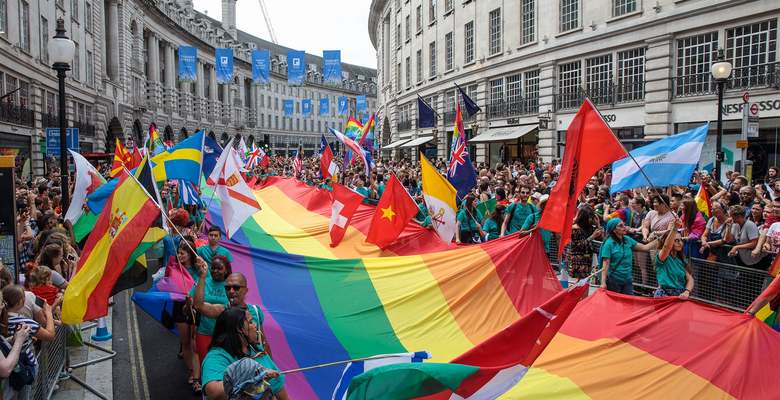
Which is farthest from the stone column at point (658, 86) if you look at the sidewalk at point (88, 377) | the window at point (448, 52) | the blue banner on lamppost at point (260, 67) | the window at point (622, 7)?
the blue banner on lamppost at point (260, 67)

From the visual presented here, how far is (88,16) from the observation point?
41.1 meters

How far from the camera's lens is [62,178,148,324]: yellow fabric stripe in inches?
219

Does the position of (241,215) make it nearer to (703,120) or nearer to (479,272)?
(479,272)

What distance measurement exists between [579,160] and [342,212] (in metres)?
5.69

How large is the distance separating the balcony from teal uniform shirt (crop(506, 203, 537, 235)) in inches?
1012

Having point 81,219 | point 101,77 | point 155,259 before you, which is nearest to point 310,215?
point 155,259

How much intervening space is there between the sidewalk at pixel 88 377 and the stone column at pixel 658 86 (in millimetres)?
21001

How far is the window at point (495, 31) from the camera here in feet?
109

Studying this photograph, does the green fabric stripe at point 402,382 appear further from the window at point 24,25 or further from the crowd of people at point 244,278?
the window at point 24,25

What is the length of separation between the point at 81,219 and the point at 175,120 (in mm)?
55553

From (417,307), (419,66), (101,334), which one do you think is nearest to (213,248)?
(101,334)

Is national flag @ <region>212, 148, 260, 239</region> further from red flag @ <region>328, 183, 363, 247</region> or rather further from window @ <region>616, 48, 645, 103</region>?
window @ <region>616, 48, 645, 103</region>

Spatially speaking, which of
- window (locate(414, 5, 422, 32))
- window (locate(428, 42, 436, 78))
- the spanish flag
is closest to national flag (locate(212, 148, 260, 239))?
the spanish flag

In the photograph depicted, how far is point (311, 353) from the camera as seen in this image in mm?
6367
